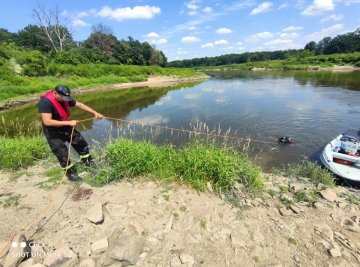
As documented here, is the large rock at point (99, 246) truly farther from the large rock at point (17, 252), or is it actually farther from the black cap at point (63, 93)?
the black cap at point (63, 93)

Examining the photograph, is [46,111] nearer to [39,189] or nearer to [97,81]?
[39,189]

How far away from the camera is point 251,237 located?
13.9ft

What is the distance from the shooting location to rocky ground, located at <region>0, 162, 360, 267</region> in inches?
147

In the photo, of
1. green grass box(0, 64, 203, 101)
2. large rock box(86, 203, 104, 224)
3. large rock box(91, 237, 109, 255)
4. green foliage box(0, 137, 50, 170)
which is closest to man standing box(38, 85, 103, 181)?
large rock box(86, 203, 104, 224)

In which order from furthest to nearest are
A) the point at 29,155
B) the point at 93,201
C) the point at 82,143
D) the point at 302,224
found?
the point at 29,155
the point at 82,143
the point at 93,201
the point at 302,224

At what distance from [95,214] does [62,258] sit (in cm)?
93

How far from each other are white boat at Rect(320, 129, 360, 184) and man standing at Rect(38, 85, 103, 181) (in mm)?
7413

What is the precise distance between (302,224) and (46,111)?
561cm

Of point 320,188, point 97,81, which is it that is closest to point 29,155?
point 320,188

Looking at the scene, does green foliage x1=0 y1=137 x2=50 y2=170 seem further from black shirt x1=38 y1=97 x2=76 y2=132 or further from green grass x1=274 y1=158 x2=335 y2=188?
green grass x1=274 y1=158 x2=335 y2=188

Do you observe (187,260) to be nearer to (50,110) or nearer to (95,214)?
(95,214)

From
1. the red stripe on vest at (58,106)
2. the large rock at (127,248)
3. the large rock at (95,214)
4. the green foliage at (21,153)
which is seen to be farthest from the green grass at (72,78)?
the large rock at (127,248)

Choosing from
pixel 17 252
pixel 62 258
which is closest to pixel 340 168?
pixel 62 258

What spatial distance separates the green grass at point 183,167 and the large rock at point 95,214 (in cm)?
115
